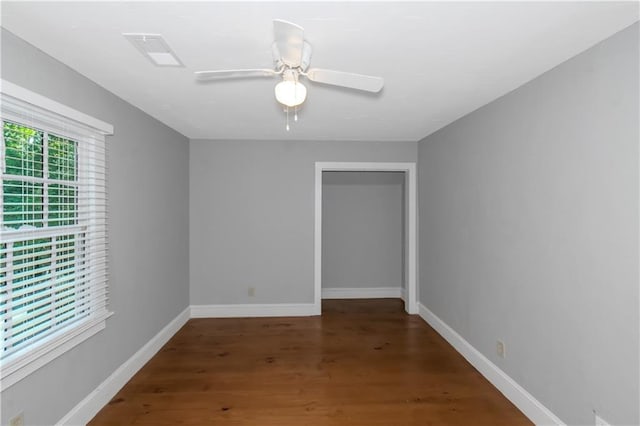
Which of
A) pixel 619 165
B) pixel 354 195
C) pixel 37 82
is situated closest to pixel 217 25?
pixel 37 82

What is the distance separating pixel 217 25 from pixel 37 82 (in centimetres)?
113

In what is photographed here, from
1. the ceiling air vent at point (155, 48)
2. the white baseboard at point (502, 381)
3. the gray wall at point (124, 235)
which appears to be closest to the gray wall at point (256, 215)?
the gray wall at point (124, 235)

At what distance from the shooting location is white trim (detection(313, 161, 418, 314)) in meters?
4.66

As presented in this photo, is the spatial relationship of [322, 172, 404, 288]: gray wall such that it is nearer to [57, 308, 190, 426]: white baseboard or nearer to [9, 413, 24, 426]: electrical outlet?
[57, 308, 190, 426]: white baseboard

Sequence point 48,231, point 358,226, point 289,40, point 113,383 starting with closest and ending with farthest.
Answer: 1. point 289,40
2. point 48,231
3. point 113,383
4. point 358,226

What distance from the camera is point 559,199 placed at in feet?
7.18

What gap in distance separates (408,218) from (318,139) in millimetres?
1611

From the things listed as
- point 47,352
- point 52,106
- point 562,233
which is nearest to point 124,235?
point 47,352

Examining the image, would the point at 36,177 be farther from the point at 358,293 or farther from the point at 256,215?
the point at 358,293

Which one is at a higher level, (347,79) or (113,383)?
(347,79)

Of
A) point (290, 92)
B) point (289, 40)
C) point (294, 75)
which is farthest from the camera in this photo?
point (294, 75)

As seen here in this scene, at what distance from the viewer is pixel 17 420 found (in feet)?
6.04

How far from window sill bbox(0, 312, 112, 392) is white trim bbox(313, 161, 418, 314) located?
2.62 metres

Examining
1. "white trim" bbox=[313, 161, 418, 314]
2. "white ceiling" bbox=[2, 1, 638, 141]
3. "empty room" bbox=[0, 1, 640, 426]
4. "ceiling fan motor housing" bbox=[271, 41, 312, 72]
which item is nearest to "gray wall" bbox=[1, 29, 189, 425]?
Result: "empty room" bbox=[0, 1, 640, 426]
